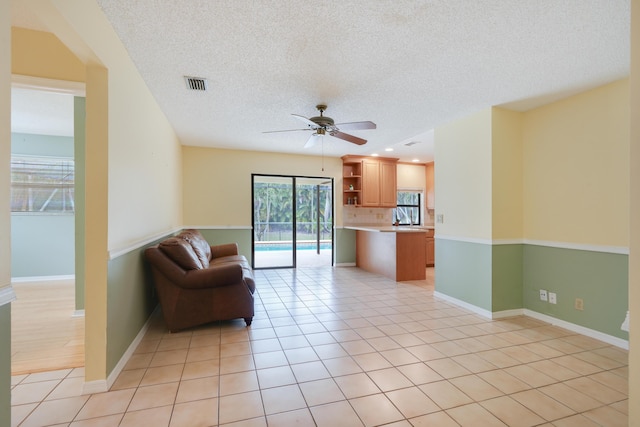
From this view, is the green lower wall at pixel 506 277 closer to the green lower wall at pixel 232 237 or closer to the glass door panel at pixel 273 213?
the glass door panel at pixel 273 213

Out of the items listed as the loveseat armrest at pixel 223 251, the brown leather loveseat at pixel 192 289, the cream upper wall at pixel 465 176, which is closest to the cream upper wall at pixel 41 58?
the brown leather loveseat at pixel 192 289

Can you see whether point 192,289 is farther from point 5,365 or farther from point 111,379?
point 5,365

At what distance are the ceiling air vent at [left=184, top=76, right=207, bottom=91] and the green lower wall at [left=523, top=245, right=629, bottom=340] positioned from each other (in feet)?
13.5

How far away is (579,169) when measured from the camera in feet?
9.78

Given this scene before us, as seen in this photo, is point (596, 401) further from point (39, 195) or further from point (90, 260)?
point (39, 195)

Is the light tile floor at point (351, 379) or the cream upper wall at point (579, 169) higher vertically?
the cream upper wall at point (579, 169)

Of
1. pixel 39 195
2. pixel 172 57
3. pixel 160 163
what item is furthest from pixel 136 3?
pixel 39 195

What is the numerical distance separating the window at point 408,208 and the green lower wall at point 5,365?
7.04 m

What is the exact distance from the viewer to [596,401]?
1.90m

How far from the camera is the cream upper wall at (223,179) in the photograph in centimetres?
571

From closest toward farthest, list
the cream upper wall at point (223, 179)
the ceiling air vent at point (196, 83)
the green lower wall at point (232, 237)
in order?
the ceiling air vent at point (196, 83) → the cream upper wall at point (223, 179) → the green lower wall at point (232, 237)

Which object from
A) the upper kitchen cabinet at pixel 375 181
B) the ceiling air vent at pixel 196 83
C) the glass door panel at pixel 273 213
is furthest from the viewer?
the upper kitchen cabinet at pixel 375 181

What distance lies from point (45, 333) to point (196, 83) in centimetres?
288

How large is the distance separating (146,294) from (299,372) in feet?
6.43
